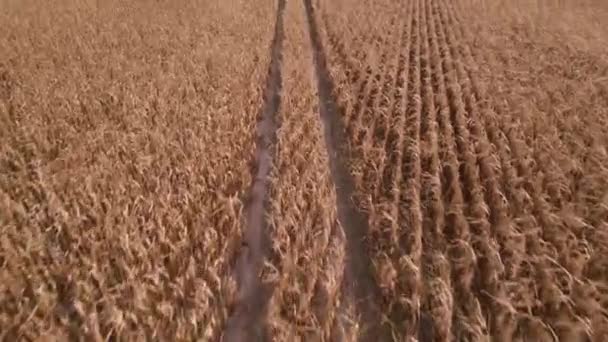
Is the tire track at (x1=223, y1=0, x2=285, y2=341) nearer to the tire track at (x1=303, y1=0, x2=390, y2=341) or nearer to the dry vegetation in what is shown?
the dry vegetation

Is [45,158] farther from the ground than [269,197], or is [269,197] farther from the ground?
[45,158]

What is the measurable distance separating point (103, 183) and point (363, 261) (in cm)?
340

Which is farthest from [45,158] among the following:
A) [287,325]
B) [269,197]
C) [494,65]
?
[494,65]

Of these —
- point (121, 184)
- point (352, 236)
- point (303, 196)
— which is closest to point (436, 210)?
point (352, 236)

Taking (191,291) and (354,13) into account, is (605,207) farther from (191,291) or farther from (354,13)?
(354,13)

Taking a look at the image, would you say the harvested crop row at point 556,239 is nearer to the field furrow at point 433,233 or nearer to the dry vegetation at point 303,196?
the dry vegetation at point 303,196

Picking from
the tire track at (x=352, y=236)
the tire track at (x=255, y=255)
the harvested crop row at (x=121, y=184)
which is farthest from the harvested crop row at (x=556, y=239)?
the harvested crop row at (x=121, y=184)

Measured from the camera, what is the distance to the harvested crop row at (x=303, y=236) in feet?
12.1

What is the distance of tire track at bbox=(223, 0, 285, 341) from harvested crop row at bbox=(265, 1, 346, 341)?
5.9 inches

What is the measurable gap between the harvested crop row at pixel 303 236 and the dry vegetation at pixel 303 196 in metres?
0.03

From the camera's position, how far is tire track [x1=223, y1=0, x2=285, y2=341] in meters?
3.78

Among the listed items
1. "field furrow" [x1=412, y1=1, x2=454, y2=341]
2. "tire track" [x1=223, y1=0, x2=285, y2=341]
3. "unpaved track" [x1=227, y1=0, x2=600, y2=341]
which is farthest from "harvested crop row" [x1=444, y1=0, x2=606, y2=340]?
"tire track" [x1=223, y1=0, x2=285, y2=341]

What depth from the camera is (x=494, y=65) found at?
9891 millimetres

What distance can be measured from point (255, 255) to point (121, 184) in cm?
192
